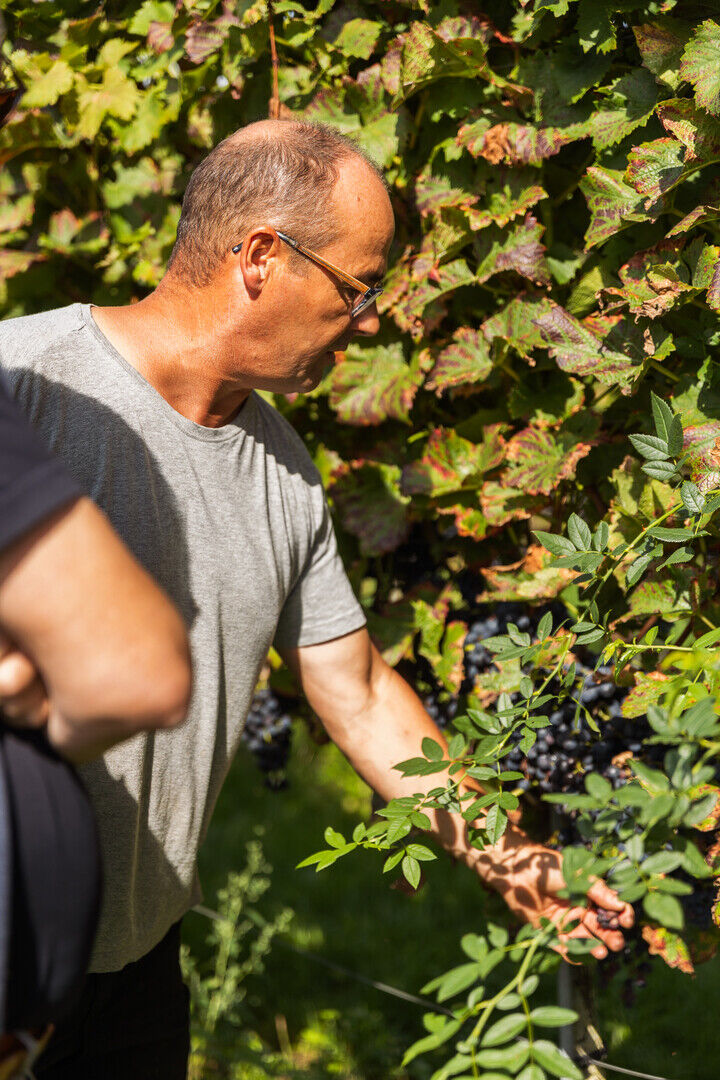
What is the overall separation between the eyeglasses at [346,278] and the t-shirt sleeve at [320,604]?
37 centimetres

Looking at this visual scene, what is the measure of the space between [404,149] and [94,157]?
87cm

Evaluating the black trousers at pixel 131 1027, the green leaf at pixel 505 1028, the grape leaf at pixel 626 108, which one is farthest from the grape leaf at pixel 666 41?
the black trousers at pixel 131 1027

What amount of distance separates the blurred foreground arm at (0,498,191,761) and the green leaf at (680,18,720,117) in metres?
0.95

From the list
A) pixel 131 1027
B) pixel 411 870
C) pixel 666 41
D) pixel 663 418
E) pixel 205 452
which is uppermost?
pixel 666 41

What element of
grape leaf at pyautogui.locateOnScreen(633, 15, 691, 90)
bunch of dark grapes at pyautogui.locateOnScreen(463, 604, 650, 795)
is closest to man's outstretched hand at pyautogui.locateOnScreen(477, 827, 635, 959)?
bunch of dark grapes at pyautogui.locateOnScreen(463, 604, 650, 795)

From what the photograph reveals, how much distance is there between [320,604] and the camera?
1809 mm

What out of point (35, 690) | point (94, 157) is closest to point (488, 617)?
point (35, 690)

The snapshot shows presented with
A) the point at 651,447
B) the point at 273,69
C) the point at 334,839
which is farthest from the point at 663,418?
the point at 273,69

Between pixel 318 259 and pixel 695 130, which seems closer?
pixel 695 130

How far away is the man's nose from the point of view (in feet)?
5.42

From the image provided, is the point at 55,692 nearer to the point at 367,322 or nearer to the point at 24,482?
the point at 24,482

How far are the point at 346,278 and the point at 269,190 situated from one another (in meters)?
Result: 0.17

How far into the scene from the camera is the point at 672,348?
1475 mm

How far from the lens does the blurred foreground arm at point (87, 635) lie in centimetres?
81
